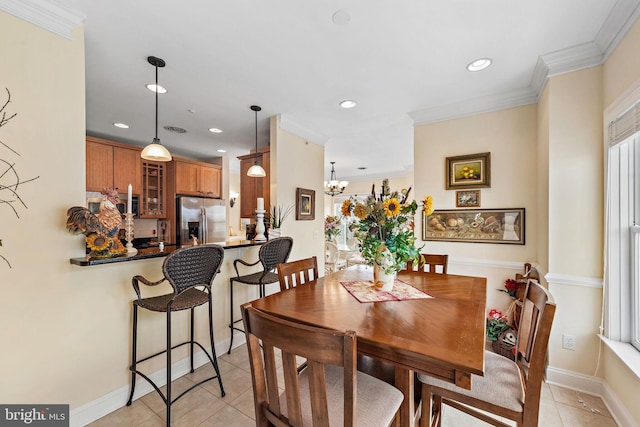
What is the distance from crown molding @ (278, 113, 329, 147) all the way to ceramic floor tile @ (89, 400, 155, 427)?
3056mm

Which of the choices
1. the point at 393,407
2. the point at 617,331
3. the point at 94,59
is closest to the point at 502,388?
the point at 393,407

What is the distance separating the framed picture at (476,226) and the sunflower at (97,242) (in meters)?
3.13

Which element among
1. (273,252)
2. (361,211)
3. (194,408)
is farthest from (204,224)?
(361,211)

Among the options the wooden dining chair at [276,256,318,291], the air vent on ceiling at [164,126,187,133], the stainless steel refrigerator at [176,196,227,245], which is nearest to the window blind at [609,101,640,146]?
the wooden dining chair at [276,256,318,291]

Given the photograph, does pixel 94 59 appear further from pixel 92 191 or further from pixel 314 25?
pixel 92 191

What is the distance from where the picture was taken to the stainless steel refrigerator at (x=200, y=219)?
473cm

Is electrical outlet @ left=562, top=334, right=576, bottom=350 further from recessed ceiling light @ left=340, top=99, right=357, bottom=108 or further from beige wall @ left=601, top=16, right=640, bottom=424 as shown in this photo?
recessed ceiling light @ left=340, top=99, right=357, bottom=108

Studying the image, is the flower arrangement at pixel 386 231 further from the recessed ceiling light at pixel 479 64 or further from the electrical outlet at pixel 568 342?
the electrical outlet at pixel 568 342

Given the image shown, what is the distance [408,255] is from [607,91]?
1987mm

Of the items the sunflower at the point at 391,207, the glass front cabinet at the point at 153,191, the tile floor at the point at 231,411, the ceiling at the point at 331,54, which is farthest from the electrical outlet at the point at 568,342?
the glass front cabinet at the point at 153,191

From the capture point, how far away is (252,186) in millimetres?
4324

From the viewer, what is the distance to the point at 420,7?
5.40 feet

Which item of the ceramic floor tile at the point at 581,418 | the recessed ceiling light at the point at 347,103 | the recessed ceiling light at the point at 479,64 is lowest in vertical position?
the ceramic floor tile at the point at 581,418

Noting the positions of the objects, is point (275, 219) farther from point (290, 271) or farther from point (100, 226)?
point (100, 226)
